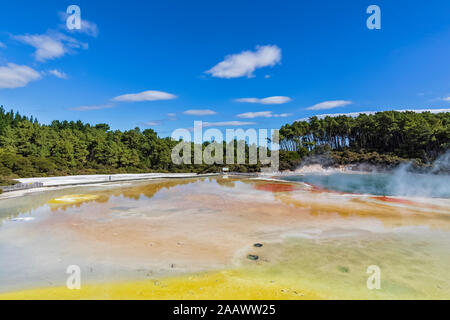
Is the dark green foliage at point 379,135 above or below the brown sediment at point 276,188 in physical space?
above

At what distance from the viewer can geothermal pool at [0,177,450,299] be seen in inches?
216

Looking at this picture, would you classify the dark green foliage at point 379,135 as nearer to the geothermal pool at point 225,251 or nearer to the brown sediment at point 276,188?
the brown sediment at point 276,188

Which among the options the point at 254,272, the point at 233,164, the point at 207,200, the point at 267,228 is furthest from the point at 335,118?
the point at 254,272

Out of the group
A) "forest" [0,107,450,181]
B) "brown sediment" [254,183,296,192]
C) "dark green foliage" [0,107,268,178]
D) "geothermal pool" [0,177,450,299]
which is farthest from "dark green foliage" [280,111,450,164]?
"geothermal pool" [0,177,450,299]

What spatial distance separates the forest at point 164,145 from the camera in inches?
1312

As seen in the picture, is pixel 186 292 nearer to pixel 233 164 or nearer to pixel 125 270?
pixel 125 270

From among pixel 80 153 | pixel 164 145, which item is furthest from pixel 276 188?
pixel 80 153

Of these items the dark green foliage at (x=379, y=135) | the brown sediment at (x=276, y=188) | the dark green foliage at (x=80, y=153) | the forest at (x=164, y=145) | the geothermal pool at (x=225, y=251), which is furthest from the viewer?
the dark green foliage at (x=379, y=135)

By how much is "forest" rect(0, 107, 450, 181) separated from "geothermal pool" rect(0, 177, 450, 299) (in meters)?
23.4

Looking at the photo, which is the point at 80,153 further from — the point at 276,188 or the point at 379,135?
the point at 379,135

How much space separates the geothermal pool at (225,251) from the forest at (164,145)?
920 inches

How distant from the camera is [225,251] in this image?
7754 mm

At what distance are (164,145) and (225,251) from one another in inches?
1561

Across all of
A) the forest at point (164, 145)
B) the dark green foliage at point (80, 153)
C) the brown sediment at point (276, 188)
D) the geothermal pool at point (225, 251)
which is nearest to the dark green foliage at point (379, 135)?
the forest at point (164, 145)
